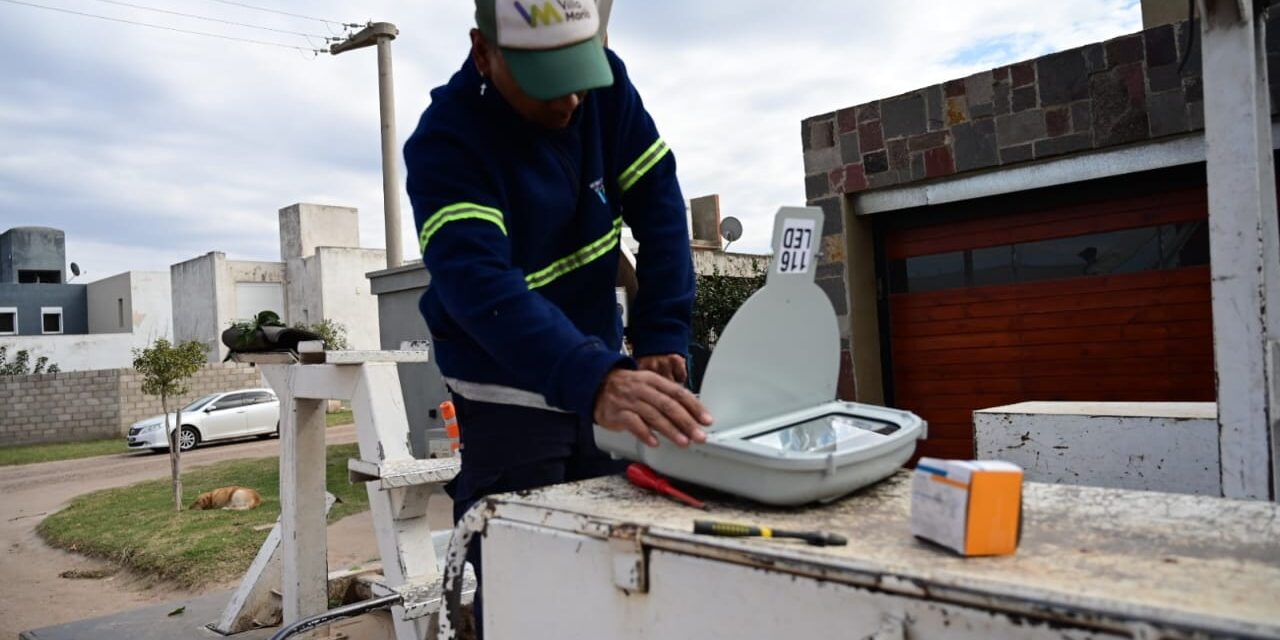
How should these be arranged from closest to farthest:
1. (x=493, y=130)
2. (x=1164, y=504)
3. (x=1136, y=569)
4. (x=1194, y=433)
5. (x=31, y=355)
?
1. (x=1136, y=569)
2. (x=1164, y=504)
3. (x=493, y=130)
4. (x=1194, y=433)
5. (x=31, y=355)

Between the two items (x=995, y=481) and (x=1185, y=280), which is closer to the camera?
(x=995, y=481)

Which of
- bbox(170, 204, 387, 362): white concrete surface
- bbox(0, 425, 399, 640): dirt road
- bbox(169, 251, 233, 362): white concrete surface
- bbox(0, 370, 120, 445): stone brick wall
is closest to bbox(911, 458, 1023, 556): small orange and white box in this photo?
bbox(0, 425, 399, 640): dirt road

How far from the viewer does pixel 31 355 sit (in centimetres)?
3198

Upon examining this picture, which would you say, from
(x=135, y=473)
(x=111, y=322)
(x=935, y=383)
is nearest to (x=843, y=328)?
(x=935, y=383)

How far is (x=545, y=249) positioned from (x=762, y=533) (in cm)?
86

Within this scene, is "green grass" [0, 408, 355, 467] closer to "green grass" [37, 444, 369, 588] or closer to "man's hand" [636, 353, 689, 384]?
"green grass" [37, 444, 369, 588]

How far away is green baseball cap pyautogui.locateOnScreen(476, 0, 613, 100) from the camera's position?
1.66 m

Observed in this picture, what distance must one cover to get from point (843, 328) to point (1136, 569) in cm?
633

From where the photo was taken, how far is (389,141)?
1820 centimetres

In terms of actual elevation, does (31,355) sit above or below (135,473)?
above

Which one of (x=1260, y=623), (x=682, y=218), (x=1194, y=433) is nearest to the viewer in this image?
(x=1260, y=623)

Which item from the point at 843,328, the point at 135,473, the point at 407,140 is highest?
the point at 407,140

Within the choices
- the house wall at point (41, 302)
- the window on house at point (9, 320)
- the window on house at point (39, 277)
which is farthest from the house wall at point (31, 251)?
the window on house at point (9, 320)

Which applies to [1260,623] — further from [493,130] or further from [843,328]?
[843,328]
